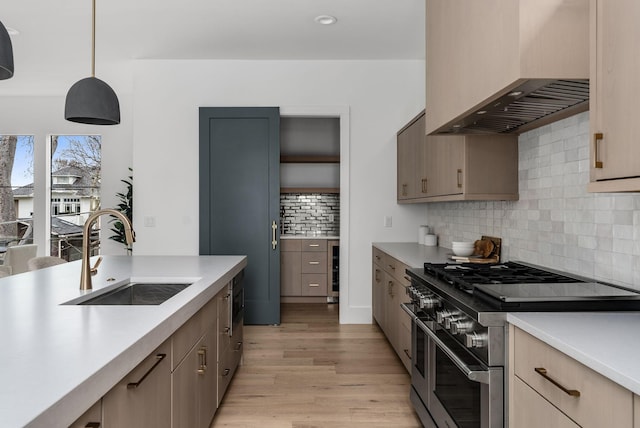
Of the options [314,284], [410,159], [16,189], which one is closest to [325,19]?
[410,159]

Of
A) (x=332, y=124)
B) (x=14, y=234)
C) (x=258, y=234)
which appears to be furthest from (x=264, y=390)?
(x=14, y=234)

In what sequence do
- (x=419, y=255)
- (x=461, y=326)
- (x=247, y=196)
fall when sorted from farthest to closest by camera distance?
(x=247, y=196) → (x=419, y=255) → (x=461, y=326)

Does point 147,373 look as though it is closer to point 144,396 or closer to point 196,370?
point 144,396

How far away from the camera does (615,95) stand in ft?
4.18

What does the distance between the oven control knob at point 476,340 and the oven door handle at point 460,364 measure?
0.28 ft

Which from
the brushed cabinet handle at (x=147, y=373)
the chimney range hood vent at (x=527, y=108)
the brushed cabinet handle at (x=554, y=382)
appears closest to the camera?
the brushed cabinet handle at (x=554, y=382)

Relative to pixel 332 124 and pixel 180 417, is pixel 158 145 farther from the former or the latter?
pixel 180 417

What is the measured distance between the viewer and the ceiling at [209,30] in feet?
12.1

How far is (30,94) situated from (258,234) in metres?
4.39

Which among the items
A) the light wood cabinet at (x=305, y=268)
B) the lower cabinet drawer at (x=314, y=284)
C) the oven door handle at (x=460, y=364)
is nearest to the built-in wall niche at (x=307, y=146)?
the light wood cabinet at (x=305, y=268)

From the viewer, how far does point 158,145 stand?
491 cm

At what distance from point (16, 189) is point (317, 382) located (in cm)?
593

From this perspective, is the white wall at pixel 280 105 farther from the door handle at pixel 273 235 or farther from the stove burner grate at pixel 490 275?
the stove burner grate at pixel 490 275

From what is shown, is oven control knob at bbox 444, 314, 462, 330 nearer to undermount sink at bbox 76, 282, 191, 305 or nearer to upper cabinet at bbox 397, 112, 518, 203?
upper cabinet at bbox 397, 112, 518, 203
